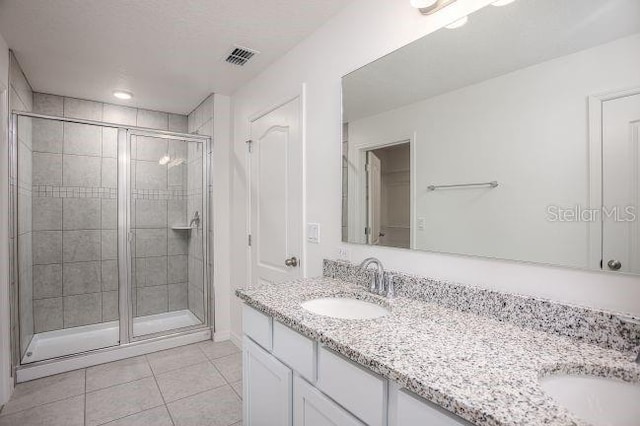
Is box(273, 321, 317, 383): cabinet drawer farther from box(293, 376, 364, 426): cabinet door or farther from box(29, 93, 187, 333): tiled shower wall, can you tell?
→ box(29, 93, 187, 333): tiled shower wall

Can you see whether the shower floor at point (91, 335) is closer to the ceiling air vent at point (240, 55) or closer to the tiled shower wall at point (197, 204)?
the tiled shower wall at point (197, 204)

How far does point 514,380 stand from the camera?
723 millimetres

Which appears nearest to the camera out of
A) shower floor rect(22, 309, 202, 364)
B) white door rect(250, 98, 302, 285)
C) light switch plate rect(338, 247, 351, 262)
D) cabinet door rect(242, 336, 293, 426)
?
cabinet door rect(242, 336, 293, 426)

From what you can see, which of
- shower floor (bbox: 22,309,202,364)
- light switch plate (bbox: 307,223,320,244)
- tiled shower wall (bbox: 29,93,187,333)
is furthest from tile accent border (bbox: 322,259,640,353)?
tiled shower wall (bbox: 29,93,187,333)

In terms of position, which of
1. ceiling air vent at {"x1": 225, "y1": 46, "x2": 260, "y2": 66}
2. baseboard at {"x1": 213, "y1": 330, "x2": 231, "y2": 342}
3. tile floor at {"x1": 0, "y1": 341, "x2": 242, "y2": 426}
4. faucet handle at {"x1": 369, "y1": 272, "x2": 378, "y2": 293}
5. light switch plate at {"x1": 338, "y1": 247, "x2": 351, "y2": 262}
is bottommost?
tile floor at {"x1": 0, "y1": 341, "x2": 242, "y2": 426}

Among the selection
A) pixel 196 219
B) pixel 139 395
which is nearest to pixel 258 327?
pixel 139 395

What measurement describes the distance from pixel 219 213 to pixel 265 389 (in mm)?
2162

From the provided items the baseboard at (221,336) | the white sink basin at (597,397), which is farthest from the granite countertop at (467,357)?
the baseboard at (221,336)

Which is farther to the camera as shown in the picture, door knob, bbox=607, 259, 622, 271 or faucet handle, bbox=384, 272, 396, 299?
faucet handle, bbox=384, 272, 396, 299

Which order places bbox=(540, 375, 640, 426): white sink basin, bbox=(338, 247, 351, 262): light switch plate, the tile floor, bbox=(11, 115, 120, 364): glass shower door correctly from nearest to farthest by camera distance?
1. bbox=(540, 375, 640, 426): white sink basin
2. bbox=(338, 247, 351, 262): light switch plate
3. the tile floor
4. bbox=(11, 115, 120, 364): glass shower door

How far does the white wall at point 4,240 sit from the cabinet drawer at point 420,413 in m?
2.63

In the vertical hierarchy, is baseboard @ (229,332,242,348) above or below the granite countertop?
below

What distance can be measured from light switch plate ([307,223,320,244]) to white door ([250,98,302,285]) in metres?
0.10

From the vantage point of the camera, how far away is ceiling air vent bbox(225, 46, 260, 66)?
2354mm
